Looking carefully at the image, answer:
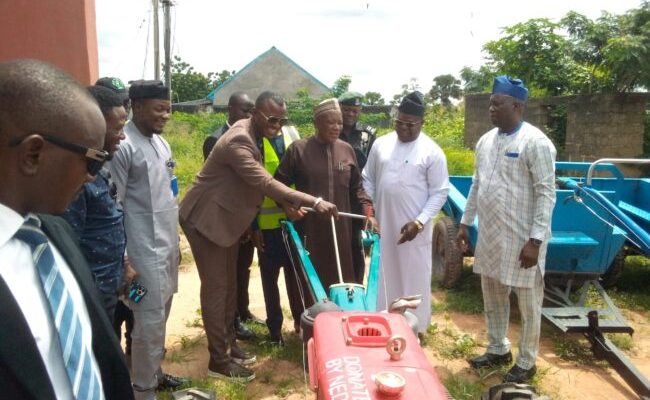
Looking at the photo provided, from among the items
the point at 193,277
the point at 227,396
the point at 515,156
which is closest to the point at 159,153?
the point at 227,396

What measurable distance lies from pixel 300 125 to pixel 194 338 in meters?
21.8

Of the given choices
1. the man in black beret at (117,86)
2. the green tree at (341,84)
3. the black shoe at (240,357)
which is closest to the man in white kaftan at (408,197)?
the black shoe at (240,357)

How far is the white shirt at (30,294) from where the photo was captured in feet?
3.71

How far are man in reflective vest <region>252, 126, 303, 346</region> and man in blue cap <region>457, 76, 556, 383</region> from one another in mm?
1474

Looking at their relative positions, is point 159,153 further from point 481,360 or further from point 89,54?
point 481,360

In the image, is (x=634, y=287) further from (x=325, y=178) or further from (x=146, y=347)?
(x=146, y=347)

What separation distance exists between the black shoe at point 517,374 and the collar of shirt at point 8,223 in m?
3.39

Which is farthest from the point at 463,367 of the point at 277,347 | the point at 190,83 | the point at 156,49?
the point at 190,83

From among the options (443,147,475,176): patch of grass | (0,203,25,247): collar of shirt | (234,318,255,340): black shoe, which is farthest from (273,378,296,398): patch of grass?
(443,147,475,176): patch of grass

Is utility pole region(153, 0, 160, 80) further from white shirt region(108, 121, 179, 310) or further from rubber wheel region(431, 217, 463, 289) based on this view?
white shirt region(108, 121, 179, 310)

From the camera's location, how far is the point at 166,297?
328 cm

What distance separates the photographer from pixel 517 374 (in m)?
3.78

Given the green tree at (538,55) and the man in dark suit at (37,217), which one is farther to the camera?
the green tree at (538,55)

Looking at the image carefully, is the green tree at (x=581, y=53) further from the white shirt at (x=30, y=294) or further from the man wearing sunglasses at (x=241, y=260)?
the white shirt at (x=30, y=294)
